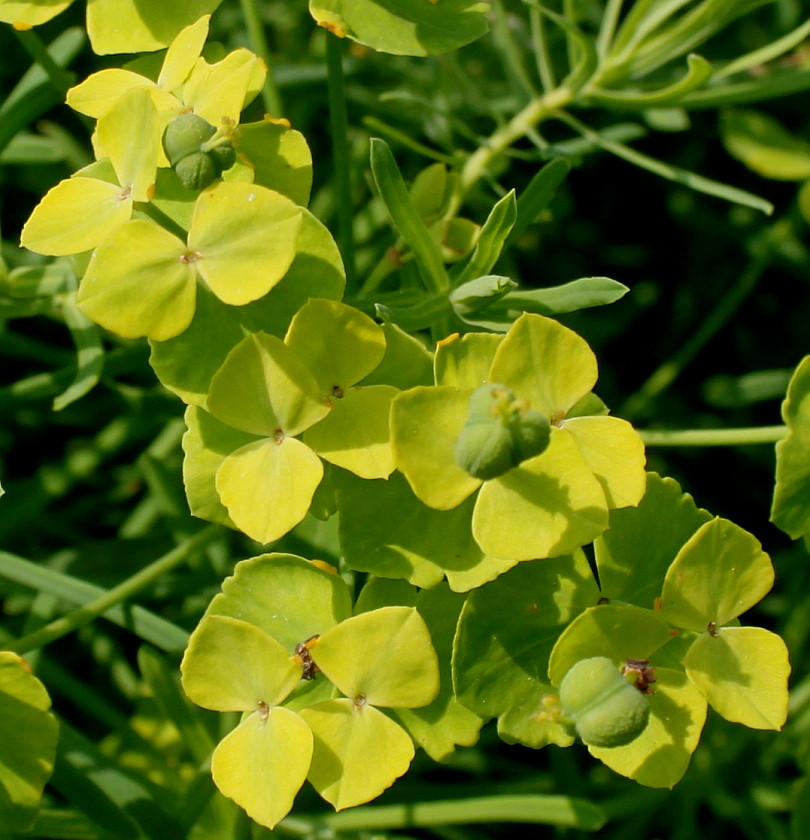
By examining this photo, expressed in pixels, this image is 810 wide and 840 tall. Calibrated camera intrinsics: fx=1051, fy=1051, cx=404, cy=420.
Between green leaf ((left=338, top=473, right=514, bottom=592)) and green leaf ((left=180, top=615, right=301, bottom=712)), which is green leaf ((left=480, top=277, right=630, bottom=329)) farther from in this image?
green leaf ((left=180, top=615, right=301, bottom=712))

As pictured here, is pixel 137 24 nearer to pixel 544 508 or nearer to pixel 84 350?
pixel 84 350

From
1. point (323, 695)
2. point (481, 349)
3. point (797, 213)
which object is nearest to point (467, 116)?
point (797, 213)

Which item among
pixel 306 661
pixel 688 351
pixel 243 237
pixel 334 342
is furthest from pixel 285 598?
pixel 688 351

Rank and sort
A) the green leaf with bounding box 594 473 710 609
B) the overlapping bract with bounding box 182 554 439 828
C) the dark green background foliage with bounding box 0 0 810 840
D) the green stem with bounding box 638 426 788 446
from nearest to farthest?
the overlapping bract with bounding box 182 554 439 828 < the green leaf with bounding box 594 473 710 609 < the green stem with bounding box 638 426 788 446 < the dark green background foliage with bounding box 0 0 810 840

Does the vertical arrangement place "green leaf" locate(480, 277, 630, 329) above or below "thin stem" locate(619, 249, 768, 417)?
above

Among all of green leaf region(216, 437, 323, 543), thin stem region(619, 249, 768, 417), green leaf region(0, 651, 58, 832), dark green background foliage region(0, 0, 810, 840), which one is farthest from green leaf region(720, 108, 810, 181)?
green leaf region(0, 651, 58, 832)
